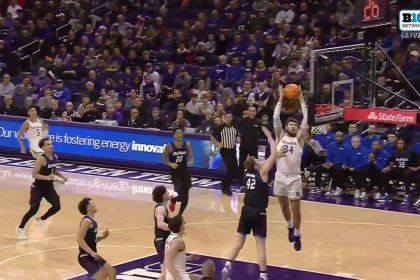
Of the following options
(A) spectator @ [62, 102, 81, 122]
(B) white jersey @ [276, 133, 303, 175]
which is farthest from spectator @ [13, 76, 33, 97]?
(B) white jersey @ [276, 133, 303, 175]

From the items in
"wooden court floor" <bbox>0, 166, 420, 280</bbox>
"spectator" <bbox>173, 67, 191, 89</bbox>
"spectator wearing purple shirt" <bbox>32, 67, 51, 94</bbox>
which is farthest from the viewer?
"spectator wearing purple shirt" <bbox>32, 67, 51, 94</bbox>

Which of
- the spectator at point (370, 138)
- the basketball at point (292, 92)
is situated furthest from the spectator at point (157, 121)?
the basketball at point (292, 92)

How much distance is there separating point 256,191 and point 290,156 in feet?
3.68

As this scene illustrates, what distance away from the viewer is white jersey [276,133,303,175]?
14438 mm

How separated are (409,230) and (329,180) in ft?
11.8

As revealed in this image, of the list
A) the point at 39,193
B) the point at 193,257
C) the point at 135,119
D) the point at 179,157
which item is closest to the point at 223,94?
the point at 135,119

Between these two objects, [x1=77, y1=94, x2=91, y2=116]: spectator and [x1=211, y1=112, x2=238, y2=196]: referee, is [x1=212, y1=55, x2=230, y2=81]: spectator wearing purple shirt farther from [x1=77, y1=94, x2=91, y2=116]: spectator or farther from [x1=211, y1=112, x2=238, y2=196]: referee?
[x1=211, y1=112, x2=238, y2=196]: referee

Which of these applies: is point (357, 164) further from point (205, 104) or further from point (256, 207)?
point (256, 207)

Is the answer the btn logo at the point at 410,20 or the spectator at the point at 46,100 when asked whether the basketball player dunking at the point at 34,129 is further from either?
the btn logo at the point at 410,20

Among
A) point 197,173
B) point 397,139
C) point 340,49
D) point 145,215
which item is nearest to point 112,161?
point 197,173

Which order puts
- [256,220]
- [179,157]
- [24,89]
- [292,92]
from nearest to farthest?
[256,220]
[292,92]
[179,157]
[24,89]

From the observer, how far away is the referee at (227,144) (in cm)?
2050

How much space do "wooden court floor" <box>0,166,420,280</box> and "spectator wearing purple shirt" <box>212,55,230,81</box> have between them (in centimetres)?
468

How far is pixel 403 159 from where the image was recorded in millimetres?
20266
